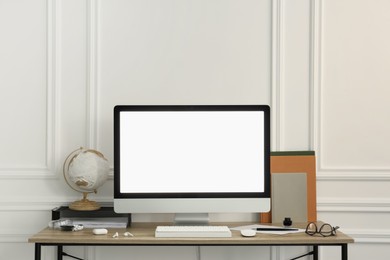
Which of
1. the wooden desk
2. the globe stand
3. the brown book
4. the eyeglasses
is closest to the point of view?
the wooden desk

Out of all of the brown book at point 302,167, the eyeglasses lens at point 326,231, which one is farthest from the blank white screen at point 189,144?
the eyeglasses lens at point 326,231

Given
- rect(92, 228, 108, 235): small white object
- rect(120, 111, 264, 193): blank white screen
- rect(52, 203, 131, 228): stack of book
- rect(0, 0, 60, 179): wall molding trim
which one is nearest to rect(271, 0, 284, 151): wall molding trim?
rect(120, 111, 264, 193): blank white screen

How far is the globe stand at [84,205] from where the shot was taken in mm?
2711

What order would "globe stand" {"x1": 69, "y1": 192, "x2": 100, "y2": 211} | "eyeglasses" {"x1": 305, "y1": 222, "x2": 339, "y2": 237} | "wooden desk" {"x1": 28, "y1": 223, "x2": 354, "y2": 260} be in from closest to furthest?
"wooden desk" {"x1": 28, "y1": 223, "x2": 354, "y2": 260} < "eyeglasses" {"x1": 305, "y1": 222, "x2": 339, "y2": 237} < "globe stand" {"x1": 69, "y1": 192, "x2": 100, "y2": 211}

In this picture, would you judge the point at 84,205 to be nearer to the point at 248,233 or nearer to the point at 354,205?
the point at 248,233

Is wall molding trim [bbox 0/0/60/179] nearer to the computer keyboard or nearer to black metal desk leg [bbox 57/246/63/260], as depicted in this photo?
black metal desk leg [bbox 57/246/63/260]

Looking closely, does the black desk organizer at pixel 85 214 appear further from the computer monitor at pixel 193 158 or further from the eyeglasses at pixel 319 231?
the eyeglasses at pixel 319 231

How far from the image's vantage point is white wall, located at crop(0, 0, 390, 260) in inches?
114

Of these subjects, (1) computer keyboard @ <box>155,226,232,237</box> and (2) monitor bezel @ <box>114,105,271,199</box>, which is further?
(2) monitor bezel @ <box>114,105,271,199</box>

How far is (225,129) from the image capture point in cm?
262

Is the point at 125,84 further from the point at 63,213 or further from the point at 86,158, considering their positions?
the point at 63,213

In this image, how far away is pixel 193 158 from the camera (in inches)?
103

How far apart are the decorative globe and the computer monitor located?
16 centimetres

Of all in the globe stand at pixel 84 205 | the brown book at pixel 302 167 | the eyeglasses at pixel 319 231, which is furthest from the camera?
the brown book at pixel 302 167
